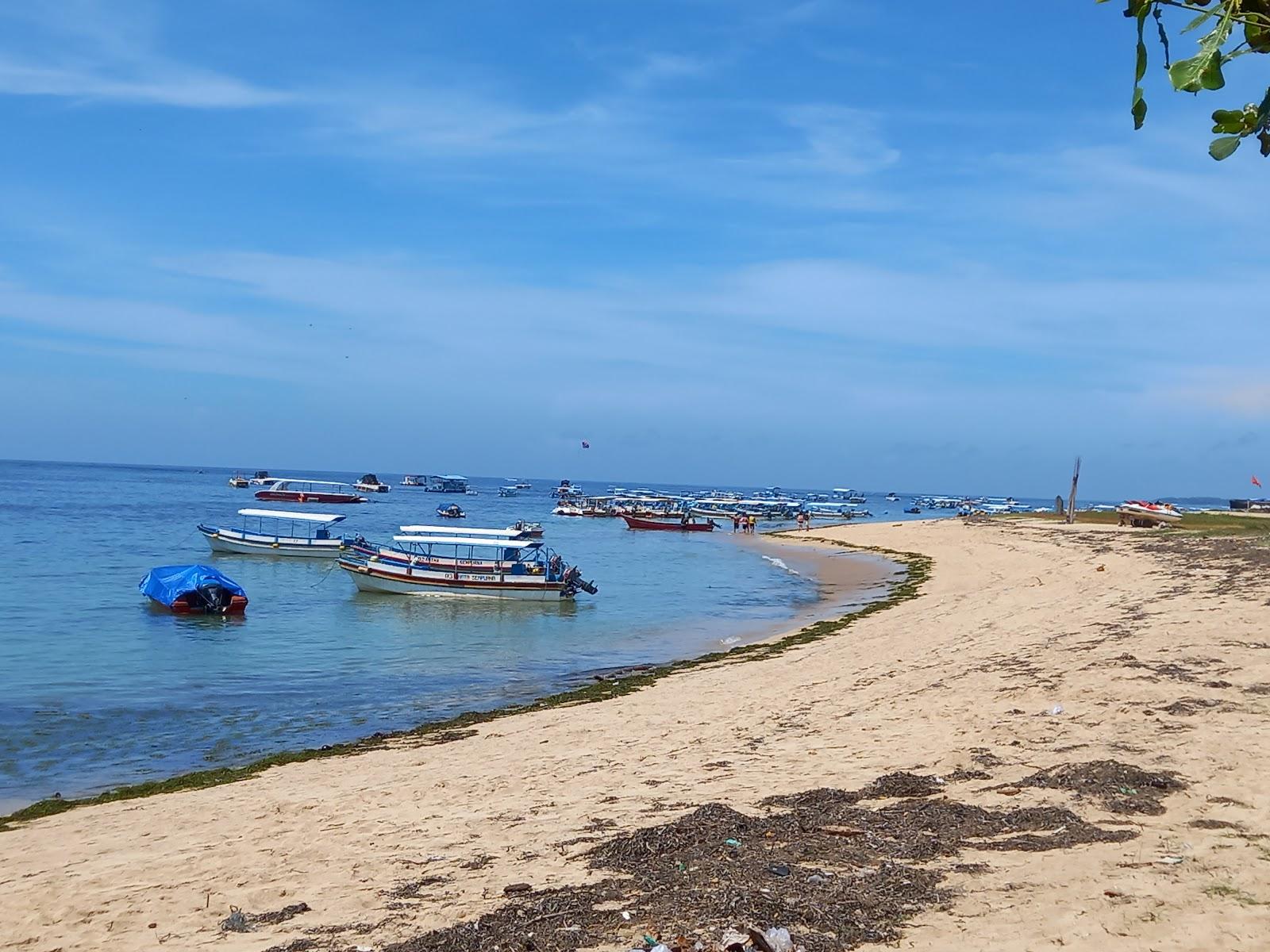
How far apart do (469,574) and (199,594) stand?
10518 mm

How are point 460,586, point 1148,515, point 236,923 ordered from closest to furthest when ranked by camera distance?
point 236,923 < point 460,586 < point 1148,515

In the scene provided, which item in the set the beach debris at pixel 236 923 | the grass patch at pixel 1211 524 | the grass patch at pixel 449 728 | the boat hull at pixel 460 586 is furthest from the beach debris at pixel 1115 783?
the grass patch at pixel 1211 524

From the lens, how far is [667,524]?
88938 millimetres

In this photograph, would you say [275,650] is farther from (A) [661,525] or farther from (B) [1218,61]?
(A) [661,525]

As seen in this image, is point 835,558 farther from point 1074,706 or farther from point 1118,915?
point 1118,915

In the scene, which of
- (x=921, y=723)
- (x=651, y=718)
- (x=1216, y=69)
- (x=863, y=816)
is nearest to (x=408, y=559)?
(x=651, y=718)

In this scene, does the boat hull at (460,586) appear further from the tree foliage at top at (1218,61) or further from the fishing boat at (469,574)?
the tree foliage at top at (1218,61)

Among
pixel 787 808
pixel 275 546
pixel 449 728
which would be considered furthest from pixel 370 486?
pixel 787 808

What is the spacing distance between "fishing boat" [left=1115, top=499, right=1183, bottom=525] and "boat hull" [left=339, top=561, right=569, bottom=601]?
125ft

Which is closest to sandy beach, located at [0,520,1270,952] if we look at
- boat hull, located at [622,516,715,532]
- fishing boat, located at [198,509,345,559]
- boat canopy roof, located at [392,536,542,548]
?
boat canopy roof, located at [392,536,542,548]

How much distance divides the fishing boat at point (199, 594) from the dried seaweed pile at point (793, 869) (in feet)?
89.9

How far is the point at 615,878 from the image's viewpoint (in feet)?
25.2

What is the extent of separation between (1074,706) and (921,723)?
192 cm

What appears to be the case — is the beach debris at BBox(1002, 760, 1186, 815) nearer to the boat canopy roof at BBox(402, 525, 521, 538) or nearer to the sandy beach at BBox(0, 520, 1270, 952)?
the sandy beach at BBox(0, 520, 1270, 952)
